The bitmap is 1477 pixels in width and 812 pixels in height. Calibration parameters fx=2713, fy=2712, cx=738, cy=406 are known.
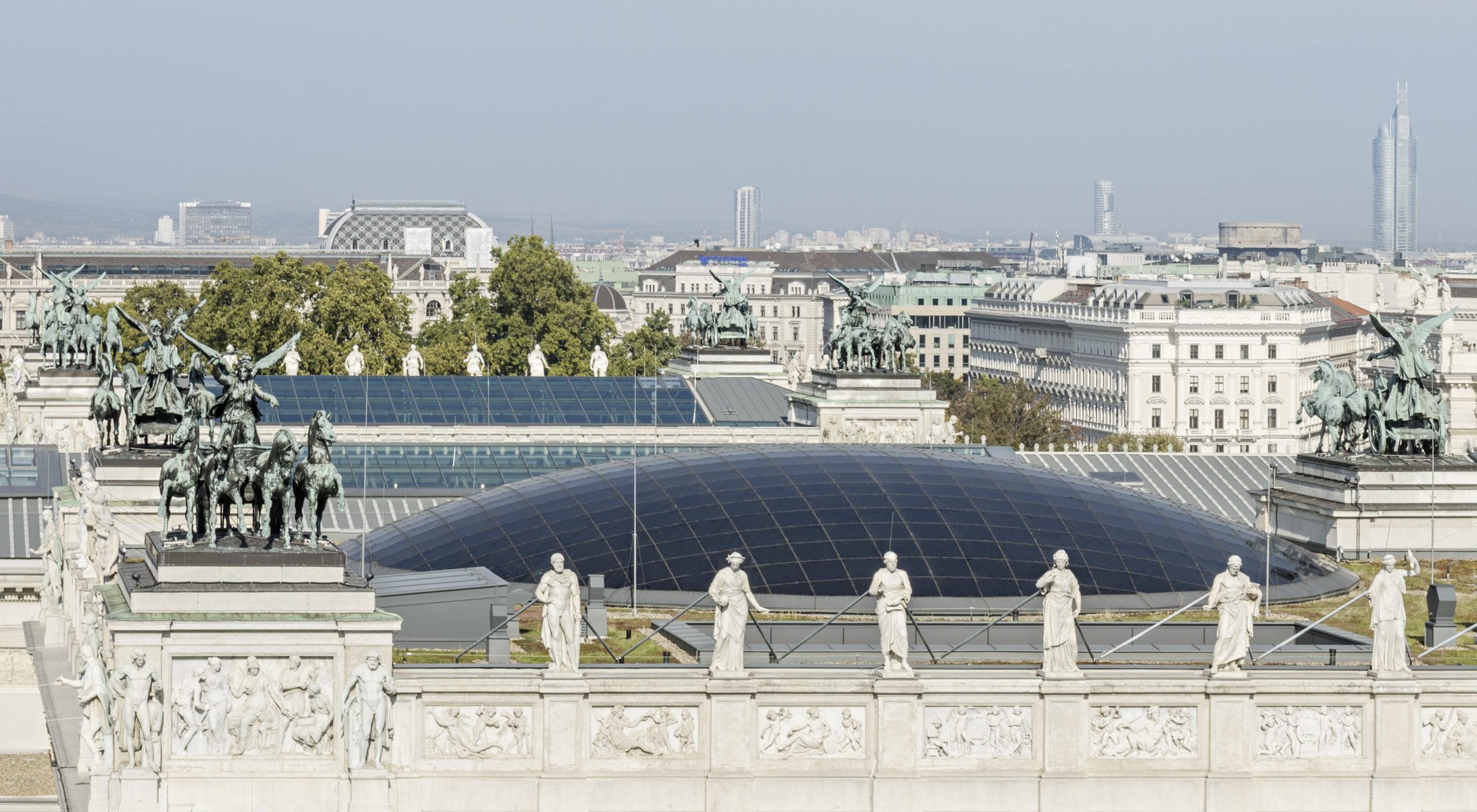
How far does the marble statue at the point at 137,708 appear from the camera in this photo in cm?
3444

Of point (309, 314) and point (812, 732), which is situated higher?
point (309, 314)

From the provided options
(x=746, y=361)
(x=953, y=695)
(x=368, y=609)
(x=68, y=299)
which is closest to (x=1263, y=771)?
(x=953, y=695)

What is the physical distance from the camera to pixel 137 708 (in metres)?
34.5

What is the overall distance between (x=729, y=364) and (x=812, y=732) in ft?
Result: 272

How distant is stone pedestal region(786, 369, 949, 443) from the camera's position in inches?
3708

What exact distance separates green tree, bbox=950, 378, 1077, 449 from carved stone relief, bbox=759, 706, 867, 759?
12358 centimetres

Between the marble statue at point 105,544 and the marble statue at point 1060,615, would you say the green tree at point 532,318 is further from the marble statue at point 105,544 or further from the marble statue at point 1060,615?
the marble statue at point 1060,615

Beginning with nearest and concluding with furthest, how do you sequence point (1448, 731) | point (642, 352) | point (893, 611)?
point (893, 611), point (1448, 731), point (642, 352)

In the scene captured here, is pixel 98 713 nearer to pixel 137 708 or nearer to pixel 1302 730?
pixel 137 708

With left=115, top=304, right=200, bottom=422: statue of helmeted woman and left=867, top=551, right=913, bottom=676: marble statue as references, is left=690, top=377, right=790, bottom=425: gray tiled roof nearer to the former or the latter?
left=115, top=304, right=200, bottom=422: statue of helmeted woman

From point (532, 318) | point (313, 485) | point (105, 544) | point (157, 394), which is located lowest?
point (105, 544)

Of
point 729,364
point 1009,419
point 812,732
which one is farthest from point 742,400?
point 812,732

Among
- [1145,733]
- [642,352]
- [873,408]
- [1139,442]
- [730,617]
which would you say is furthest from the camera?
[642,352]

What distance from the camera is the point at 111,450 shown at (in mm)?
70188
